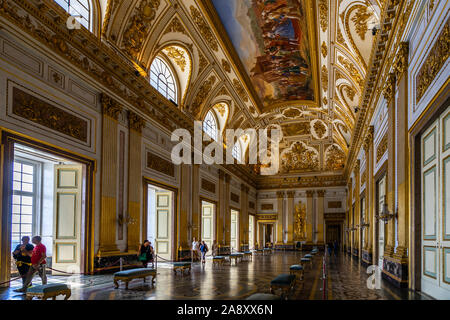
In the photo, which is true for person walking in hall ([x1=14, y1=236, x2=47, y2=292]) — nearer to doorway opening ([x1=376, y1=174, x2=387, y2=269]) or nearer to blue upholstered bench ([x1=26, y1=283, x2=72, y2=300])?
blue upholstered bench ([x1=26, y1=283, x2=72, y2=300])

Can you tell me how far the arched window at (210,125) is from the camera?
829 inches

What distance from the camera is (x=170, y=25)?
13656 millimetres

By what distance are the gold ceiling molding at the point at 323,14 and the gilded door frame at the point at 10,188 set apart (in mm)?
Answer: 9045

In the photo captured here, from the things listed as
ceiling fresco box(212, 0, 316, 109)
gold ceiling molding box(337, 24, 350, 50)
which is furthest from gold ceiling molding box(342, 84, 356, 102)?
gold ceiling molding box(337, 24, 350, 50)

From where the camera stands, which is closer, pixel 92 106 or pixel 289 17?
pixel 92 106

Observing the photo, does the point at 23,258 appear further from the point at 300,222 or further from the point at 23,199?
the point at 300,222

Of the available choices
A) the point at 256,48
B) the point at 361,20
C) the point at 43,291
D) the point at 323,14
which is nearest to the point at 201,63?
the point at 256,48

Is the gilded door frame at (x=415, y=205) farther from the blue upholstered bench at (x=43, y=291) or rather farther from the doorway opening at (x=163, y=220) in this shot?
the doorway opening at (x=163, y=220)

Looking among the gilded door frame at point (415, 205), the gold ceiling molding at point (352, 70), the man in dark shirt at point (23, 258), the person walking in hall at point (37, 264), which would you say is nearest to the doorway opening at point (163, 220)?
the man in dark shirt at point (23, 258)

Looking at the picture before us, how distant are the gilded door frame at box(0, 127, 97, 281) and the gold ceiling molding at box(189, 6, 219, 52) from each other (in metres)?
6.36

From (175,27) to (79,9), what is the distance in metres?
3.88
